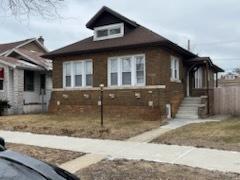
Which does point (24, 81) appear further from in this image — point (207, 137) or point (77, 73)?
point (207, 137)

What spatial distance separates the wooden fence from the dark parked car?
18.9 m

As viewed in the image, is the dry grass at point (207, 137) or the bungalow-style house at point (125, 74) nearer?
the dry grass at point (207, 137)

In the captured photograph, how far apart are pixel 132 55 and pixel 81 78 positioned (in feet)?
11.7

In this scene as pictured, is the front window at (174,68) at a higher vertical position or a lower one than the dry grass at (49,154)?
higher

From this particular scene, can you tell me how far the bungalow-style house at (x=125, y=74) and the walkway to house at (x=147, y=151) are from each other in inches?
282

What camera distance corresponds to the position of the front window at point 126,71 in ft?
64.9

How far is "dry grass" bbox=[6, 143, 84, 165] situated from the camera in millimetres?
9547

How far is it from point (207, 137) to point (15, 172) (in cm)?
989

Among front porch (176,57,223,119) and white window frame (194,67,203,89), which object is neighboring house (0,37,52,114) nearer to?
front porch (176,57,223,119)

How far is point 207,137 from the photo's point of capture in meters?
12.2

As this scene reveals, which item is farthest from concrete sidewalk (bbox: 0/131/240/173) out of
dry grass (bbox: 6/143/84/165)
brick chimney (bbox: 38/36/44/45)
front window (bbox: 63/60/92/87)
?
brick chimney (bbox: 38/36/44/45)

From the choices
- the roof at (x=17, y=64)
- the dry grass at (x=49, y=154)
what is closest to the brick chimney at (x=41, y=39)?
the roof at (x=17, y=64)

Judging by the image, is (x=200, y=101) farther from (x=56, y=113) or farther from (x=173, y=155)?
(x=173, y=155)

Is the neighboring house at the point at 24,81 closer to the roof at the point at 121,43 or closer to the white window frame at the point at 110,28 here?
the roof at the point at 121,43
